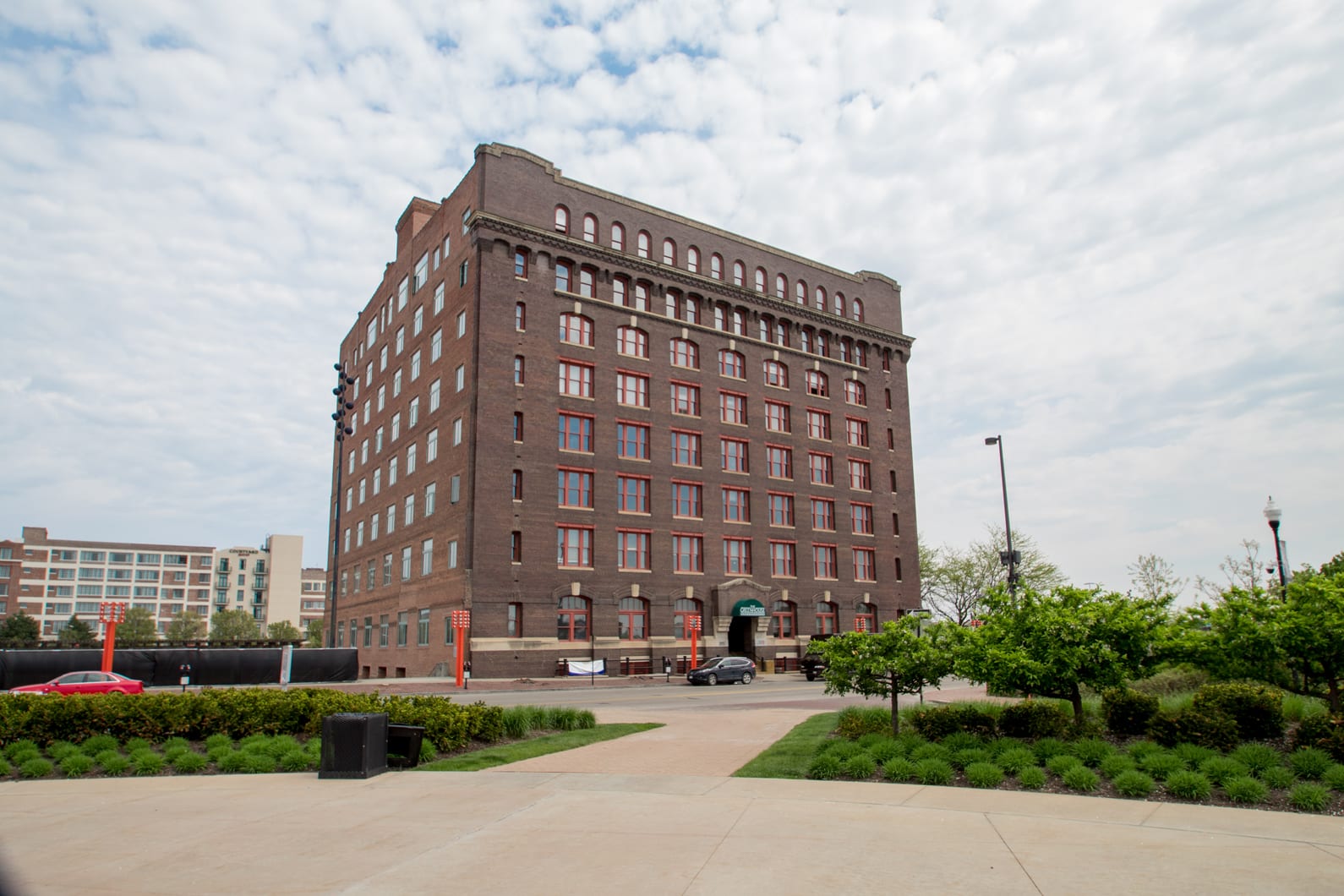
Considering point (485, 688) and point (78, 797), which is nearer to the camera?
point (78, 797)

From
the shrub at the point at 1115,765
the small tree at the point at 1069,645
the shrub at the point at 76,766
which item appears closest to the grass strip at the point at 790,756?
the small tree at the point at 1069,645

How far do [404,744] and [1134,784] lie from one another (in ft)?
33.3

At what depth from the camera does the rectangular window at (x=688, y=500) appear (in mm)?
54688

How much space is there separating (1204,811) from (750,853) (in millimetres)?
5403

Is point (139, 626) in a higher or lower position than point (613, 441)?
lower

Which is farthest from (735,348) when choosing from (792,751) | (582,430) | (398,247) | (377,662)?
(792,751)

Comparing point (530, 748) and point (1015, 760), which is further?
point (530, 748)

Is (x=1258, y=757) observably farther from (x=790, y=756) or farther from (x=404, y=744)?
(x=404, y=744)

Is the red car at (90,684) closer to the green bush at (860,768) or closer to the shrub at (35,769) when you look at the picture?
the shrub at (35,769)

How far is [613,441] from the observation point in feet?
171

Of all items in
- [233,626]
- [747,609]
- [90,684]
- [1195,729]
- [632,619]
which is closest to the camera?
[1195,729]

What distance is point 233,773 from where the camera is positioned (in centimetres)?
1388

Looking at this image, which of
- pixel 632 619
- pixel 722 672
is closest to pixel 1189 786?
pixel 722 672

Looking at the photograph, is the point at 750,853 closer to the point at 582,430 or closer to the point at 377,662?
the point at 582,430
